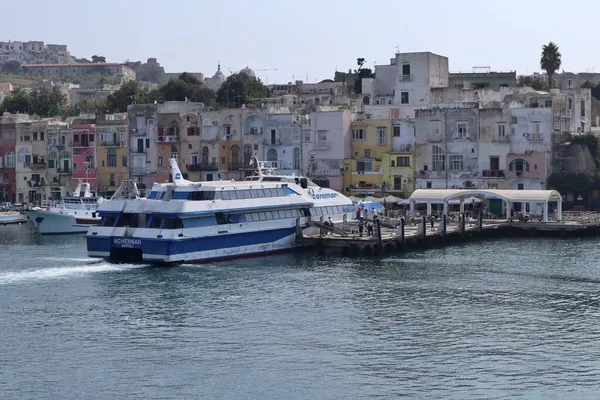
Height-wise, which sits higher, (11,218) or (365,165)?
(365,165)

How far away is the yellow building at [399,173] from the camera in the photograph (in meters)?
93.2

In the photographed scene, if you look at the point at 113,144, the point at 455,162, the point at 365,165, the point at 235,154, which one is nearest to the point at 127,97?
the point at 113,144

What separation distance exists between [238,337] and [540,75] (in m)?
107

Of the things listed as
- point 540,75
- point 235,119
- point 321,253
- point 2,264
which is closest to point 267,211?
point 321,253

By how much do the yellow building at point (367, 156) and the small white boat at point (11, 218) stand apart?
1144 inches

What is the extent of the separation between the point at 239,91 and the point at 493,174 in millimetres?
42986

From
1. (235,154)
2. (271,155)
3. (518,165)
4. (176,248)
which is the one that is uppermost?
(235,154)

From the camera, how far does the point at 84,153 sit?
108500 mm

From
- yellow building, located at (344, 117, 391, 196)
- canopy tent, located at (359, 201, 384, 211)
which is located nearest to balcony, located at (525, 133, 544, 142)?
yellow building, located at (344, 117, 391, 196)

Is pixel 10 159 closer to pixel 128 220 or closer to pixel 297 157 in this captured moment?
pixel 297 157

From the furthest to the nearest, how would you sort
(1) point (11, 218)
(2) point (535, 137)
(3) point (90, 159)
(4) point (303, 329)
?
1. (3) point (90, 159)
2. (1) point (11, 218)
3. (2) point (535, 137)
4. (4) point (303, 329)

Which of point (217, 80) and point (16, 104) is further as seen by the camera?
point (217, 80)

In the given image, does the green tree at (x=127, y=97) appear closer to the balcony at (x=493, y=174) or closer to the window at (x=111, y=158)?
the window at (x=111, y=158)

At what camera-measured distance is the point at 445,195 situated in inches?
3162
